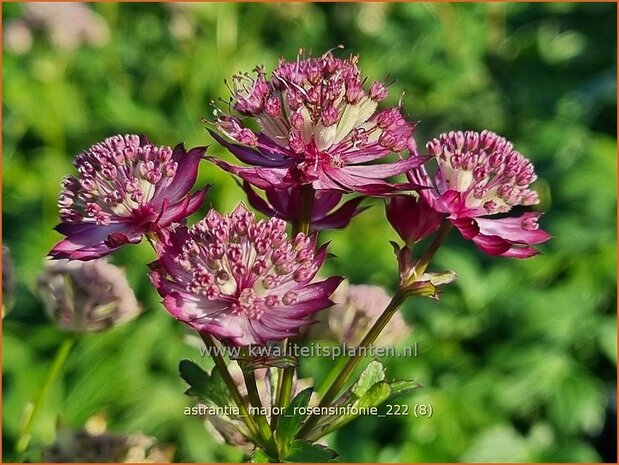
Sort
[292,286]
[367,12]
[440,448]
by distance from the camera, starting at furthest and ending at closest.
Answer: [367,12] < [440,448] < [292,286]

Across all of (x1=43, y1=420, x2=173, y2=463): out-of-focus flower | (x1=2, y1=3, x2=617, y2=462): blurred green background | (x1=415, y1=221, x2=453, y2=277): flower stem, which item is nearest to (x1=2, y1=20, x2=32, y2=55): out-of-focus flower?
(x1=2, y1=3, x2=617, y2=462): blurred green background

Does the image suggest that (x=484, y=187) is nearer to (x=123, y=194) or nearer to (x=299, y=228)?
(x=299, y=228)

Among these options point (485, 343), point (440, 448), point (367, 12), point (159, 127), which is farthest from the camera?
point (367, 12)

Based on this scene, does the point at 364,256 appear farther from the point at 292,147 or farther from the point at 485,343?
the point at 292,147

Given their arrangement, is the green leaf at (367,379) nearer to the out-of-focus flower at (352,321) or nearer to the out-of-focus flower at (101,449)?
the out-of-focus flower at (352,321)

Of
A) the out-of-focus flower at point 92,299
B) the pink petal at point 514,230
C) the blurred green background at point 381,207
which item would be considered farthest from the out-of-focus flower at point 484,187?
the blurred green background at point 381,207

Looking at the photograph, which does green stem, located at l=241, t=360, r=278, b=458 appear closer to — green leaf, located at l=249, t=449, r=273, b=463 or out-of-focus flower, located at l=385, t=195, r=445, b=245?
green leaf, located at l=249, t=449, r=273, b=463

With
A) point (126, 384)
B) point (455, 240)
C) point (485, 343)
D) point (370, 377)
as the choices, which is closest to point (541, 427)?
point (485, 343)
